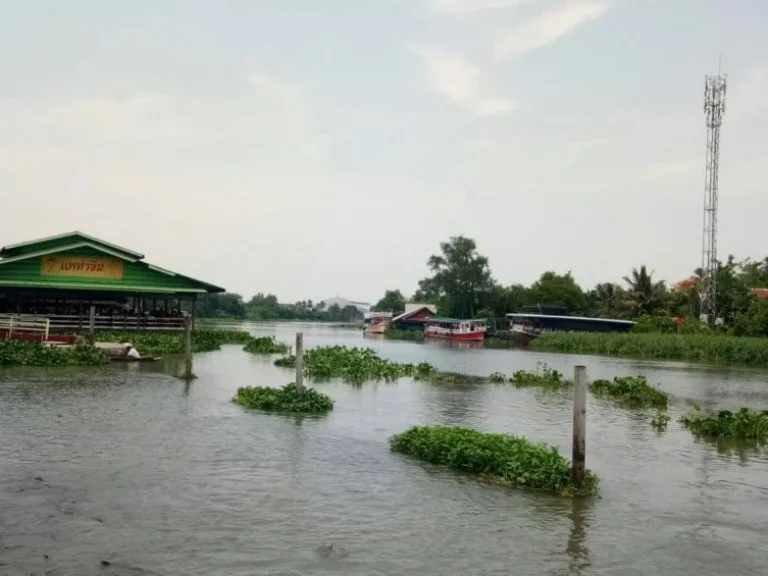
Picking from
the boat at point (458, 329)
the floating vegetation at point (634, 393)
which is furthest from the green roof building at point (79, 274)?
the boat at point (458, 329)

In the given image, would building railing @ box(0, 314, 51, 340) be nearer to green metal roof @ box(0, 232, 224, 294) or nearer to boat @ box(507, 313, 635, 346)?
green metal roof @ box(0, 232, 224, 294)

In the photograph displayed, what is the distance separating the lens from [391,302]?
6078 inches

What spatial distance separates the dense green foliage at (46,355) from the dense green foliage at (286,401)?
431 inches

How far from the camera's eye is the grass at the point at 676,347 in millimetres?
49438

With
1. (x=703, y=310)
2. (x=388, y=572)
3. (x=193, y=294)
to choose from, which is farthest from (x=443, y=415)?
(x=703, y=310)

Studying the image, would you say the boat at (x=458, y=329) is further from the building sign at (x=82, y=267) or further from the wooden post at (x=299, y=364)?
the wooden post at (x=299, y=364)

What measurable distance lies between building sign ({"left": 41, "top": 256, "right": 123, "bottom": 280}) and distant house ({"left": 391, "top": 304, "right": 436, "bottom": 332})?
70.9 m

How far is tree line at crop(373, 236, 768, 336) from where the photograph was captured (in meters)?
63.7

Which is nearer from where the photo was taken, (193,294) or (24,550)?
(24,550)

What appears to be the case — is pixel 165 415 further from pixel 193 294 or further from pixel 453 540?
pixel 193 294

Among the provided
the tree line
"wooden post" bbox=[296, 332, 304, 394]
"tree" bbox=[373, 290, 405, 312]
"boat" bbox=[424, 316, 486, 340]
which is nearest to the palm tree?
the tree line

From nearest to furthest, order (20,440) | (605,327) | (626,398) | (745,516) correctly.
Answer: (745,516) < (20,440) < (626,398) < (605,327)

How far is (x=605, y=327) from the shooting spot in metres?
70.6

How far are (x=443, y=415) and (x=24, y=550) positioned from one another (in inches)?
541
